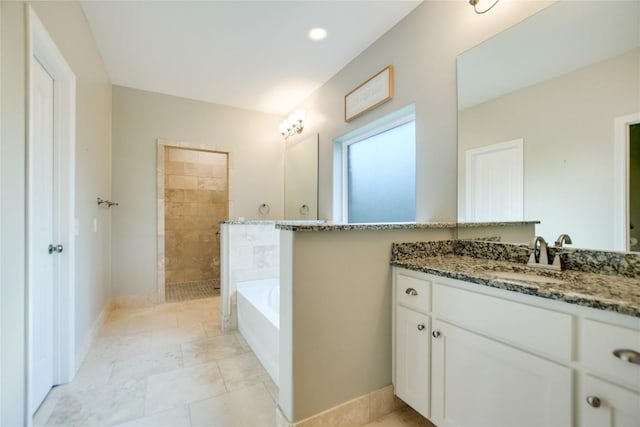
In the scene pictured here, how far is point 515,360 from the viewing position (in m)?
0.94

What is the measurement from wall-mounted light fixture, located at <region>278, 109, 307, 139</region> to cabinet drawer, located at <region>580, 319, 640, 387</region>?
3.22 meters

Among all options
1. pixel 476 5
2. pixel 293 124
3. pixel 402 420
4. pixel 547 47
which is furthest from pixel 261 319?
pixel 293 124

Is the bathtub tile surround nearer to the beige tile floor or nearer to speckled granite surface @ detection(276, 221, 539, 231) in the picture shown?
the beige tile floor

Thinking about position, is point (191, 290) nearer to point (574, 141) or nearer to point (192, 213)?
point (192, 213)

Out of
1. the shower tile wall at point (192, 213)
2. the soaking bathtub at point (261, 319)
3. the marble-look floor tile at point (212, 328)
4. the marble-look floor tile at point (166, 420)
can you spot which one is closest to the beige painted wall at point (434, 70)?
the soaking bathtub at point (261, 319)

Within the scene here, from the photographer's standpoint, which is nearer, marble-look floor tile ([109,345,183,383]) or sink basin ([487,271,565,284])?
sink basin ([487,271,565,284])

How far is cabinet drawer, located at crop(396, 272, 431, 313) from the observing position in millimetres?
1256

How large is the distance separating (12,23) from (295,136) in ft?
9.27

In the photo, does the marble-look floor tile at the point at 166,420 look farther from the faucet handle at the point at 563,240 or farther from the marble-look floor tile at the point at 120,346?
the faucet handle at the point at 563,240

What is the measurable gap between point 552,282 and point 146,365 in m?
2.47

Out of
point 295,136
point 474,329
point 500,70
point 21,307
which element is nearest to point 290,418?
point 474,329

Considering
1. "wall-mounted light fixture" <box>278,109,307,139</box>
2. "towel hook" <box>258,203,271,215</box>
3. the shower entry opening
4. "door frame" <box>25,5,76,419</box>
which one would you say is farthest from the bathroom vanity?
the shower entry opening

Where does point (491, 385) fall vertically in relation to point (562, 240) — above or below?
below

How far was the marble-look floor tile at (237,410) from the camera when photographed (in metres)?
1.36
